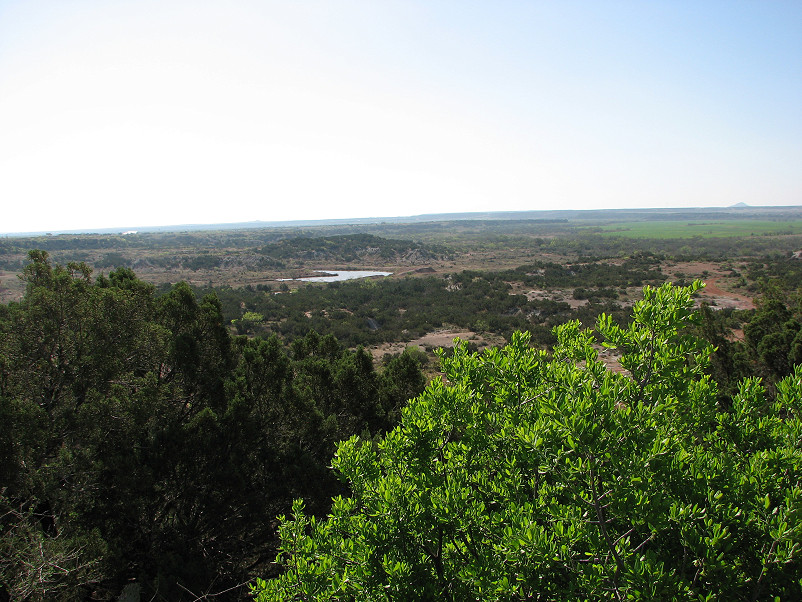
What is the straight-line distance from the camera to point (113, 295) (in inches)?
451

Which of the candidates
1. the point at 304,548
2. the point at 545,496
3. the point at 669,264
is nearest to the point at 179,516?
the point at 304,548

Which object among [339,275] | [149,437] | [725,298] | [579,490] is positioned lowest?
[725,298]

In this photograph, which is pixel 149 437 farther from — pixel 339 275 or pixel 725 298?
pixel 339 275

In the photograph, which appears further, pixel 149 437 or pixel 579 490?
pixel 149 437

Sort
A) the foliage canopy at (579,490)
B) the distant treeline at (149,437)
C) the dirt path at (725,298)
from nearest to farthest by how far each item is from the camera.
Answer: the foliage canopy at (579,490)
the distant treeline at (149,437)
the dirt path at (725,298)

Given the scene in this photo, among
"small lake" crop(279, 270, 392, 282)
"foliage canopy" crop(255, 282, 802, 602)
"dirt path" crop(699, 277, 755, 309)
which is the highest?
"foliage canopy" crop(255, 282, 802, 602)

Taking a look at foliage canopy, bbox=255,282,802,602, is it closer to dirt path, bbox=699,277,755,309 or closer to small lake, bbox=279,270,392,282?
dirt path, bbox=699,277,755,309

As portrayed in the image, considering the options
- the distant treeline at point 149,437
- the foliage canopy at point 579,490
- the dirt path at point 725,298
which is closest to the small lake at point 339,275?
the dirt path at point 725,298

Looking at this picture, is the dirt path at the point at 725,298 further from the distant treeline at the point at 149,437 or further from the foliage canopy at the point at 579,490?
the distant treeline at the point at 149,437

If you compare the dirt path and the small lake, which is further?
the small lake

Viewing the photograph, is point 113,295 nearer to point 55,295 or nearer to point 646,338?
point 55,295

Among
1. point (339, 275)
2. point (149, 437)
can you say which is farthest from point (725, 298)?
point (339, 275)

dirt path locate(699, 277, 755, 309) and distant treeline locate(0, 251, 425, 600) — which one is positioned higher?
distant treeline locate(0, 251, 425, 600)

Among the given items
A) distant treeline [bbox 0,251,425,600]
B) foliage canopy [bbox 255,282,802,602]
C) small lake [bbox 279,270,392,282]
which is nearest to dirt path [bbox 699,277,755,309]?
foliage canopy [bbox 255,282,802,602]
